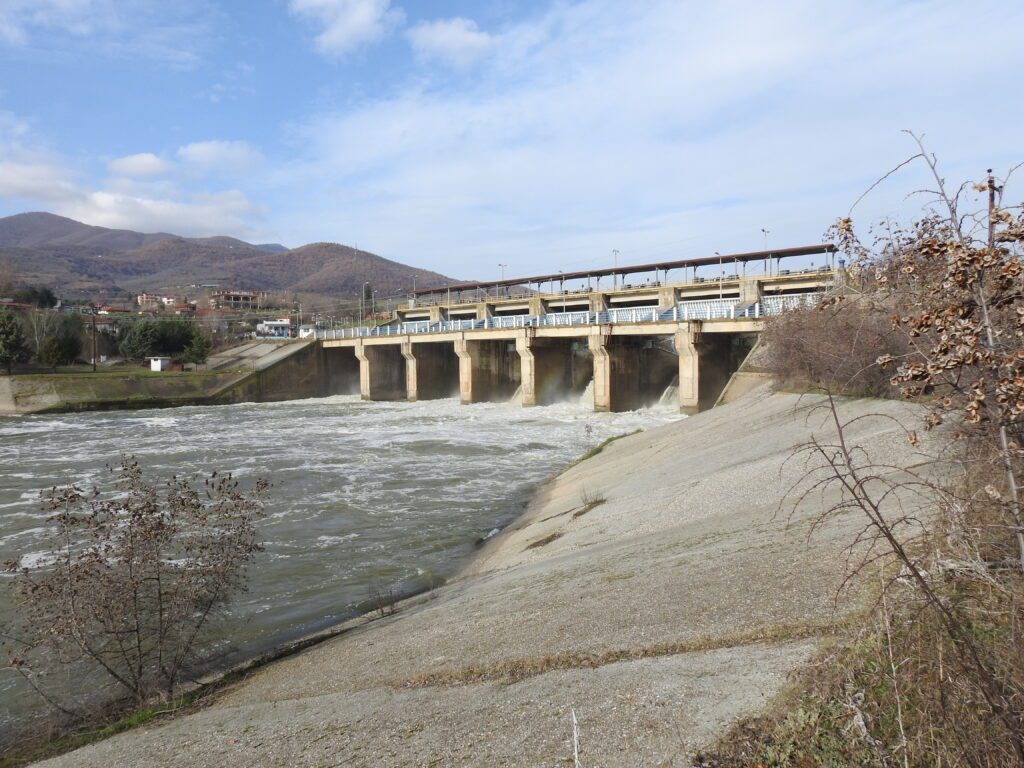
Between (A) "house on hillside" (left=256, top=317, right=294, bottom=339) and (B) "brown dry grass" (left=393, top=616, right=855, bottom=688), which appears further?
(A) "house on hillside" (left=256, top=317, right=294, bottom=339)

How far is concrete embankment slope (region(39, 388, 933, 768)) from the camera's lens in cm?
479

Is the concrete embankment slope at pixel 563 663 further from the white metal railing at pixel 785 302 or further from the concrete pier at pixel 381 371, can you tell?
the concrete pier at pixel 381 371

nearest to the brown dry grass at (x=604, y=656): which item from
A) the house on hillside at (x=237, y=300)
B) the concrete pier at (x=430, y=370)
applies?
the concrete pier at (x=430, y=370)

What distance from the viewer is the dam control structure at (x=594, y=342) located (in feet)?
121

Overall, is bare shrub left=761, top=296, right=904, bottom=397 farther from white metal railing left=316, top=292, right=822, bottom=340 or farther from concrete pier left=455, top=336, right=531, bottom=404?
concrete pier left=455, top=336, right=531, bottom=404

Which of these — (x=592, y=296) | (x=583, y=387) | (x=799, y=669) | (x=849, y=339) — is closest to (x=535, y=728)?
(x=799, y=669)

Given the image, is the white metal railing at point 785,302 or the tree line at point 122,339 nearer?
the white metal railing at point 785,302

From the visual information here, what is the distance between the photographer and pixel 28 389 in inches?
1955

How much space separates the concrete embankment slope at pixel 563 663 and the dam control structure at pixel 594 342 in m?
21.1

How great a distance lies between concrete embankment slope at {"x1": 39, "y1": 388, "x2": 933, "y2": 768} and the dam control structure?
21.1 meters

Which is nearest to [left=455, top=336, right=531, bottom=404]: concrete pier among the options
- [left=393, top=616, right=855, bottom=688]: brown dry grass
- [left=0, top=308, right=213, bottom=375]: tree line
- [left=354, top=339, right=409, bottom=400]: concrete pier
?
[left=354, top=339, right=409, bottom=400]: concrete pier

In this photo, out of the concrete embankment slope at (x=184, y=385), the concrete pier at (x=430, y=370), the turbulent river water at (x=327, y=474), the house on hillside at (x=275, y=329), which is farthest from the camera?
the house on hillside at (x=275, y=329)

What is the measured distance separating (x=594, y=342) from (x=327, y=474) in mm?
21782

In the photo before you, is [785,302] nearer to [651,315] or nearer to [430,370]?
[651,315]
